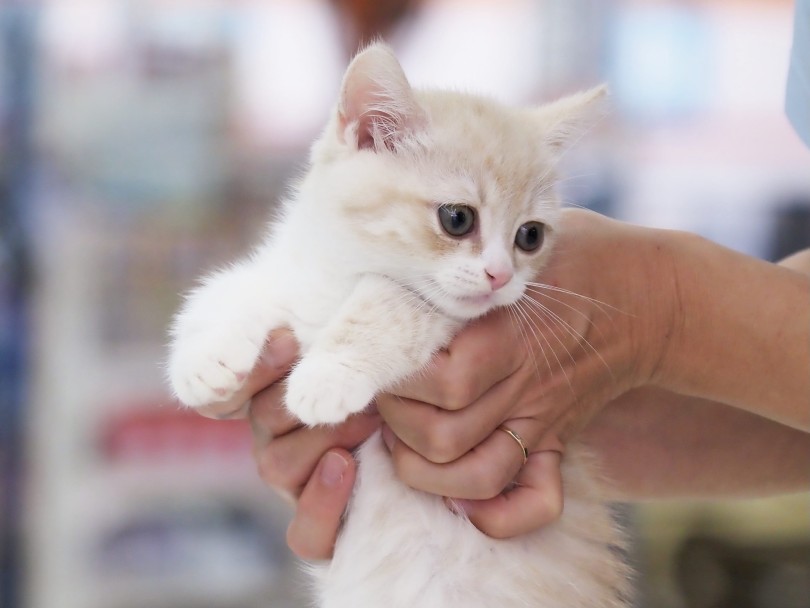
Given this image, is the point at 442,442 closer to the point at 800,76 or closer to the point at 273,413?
the point at 273,413

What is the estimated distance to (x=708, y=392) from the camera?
1259 millimetres

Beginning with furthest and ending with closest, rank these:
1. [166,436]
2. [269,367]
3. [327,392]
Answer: [166,436] < [269,367] < [327,392]

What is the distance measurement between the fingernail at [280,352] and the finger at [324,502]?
0.15 meters

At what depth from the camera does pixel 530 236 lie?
1.27 m

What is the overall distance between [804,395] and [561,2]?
2.15 m

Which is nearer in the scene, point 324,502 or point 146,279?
point 324,502

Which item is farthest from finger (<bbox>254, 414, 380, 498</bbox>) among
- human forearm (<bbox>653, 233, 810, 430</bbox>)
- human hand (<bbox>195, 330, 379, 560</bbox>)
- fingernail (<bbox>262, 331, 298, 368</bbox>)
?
human forearm (<bbox>653, 233, 810, 430</bbox>)

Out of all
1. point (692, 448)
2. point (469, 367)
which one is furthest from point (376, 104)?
point (692, 448)

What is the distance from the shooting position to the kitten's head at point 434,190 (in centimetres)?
117

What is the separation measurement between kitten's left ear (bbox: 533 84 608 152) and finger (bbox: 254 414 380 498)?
1.76 ft

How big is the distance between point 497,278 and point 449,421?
0.20 m

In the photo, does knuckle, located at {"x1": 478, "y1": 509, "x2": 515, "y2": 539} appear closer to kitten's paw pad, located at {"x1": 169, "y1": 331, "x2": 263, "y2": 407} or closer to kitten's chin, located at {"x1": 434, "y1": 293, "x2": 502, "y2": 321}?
kitten's chin, located at {"x1": 434, "y1": 293, "x2": 502, "y2": 321}

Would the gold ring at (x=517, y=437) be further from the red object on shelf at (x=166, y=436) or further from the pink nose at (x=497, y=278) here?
the red object on shelf at (x=166, y=436)

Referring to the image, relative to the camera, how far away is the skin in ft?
3.72
